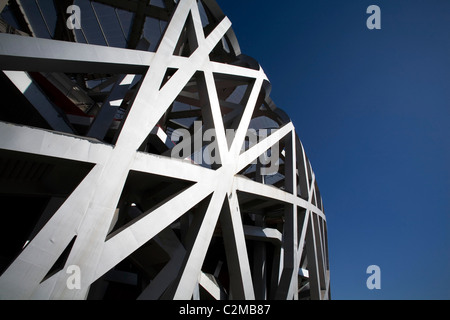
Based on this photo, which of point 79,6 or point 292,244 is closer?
point 292,244

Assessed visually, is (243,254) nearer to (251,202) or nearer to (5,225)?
(251,202)

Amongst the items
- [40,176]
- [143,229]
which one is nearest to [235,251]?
[143,229]

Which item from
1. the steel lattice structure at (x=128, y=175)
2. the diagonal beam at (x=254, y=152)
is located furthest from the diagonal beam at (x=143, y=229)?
the diagonal beam at (x=254, y=152)

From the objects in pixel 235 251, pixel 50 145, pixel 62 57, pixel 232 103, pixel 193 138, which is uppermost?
pixel 232 103

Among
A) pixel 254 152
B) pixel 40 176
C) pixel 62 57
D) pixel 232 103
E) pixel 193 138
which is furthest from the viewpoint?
pixel 232 103

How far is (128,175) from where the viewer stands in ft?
18.9

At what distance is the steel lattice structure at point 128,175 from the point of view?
419cm

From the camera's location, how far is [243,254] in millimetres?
7605

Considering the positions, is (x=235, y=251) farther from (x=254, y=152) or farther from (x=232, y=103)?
(x=232, y=103)

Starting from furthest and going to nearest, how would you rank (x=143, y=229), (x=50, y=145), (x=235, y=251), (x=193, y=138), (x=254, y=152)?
(x=193, y=138), (x=254, y=152), (x=235, y=251), (x=143, y=229), (x=50, y=145)

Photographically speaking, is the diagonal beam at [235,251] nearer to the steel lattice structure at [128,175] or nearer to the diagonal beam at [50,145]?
the steel lattice structure at [128,175]
